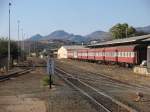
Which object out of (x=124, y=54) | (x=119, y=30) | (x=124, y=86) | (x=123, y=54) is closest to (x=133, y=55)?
(x=124, y=54)

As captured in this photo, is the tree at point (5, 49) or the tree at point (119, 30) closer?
the tree at point (5, 49)

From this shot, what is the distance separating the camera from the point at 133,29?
136m

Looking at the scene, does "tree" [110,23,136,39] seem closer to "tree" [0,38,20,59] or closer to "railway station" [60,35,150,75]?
"tree" [0,38,20,59]

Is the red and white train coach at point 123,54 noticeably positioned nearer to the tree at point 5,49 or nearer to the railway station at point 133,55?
the railway station at point 133,55

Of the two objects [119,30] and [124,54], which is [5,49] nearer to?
[124,54]

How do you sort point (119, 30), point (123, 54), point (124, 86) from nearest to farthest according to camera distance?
point (124, 86)
point (123, 54)
point (119, 30)

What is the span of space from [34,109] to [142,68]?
2885 centimetres

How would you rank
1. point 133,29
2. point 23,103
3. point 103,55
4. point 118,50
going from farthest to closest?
1. point 133,29
2. point 103,55
3. point 118,50
4. point 23,103

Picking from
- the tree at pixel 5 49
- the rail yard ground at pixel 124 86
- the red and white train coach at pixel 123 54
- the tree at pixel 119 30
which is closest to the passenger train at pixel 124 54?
the red and white train coach at pixel 123 54

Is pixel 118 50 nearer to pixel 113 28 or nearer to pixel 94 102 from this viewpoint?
pixel 94 102

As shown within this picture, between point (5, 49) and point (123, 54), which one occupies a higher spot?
point (5, 49)

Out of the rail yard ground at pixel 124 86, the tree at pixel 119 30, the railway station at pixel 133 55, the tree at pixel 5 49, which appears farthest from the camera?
the tree at pixel 119 30

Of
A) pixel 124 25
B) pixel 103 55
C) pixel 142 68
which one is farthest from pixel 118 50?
pixel 124 25

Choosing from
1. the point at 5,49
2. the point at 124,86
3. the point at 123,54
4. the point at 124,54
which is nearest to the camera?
the point at 124,86
